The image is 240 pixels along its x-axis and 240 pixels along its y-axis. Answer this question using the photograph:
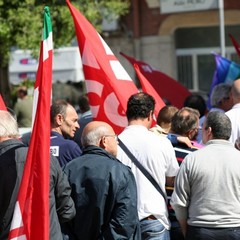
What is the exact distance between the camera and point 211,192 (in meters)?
5.51

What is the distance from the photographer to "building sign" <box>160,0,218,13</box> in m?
22.2

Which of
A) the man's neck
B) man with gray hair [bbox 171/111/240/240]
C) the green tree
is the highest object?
the green tree

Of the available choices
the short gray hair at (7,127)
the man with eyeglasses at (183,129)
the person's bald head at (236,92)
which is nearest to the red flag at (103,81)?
the man with eyeglasses at (183,129)

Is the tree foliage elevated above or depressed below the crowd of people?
above

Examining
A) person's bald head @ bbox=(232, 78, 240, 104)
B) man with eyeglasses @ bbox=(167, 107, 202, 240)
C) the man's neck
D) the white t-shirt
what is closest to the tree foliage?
person's bald head @ bbox=(232, 78, 240, 104)

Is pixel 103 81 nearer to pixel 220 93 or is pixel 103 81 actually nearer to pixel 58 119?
pixel 58 119

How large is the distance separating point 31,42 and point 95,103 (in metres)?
7.07

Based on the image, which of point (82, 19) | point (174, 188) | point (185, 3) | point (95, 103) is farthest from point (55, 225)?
point (185, 3)

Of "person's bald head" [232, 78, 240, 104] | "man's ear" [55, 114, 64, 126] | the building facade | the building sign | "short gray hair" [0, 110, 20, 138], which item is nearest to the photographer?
"short gray hair" [0, 110, 20, 138]

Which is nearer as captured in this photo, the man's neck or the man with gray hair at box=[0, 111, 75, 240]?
the man with gray hair at box=[0, 111, 75, 240]

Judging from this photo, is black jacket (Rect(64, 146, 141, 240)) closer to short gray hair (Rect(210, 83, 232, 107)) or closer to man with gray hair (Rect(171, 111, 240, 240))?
man with gray hair (Rect(171, 111, 240, 240))

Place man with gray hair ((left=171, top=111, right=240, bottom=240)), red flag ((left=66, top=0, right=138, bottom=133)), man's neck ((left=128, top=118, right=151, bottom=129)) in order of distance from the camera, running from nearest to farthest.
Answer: man with gray hair ((left=171, top=111, right=240, bottom=240))
man's neck ((left=128, top=118, right=151, bottom=129))
red flag ((left=66, top=0, right=138, bottom=133))

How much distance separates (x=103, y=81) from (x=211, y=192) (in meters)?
2.08

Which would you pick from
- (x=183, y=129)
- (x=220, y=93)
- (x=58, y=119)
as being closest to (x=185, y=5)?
(x=220, y=93)
